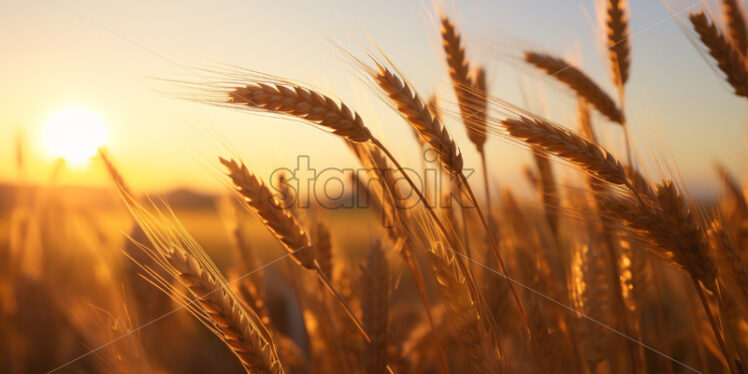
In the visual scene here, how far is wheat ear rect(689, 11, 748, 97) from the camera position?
4.96ft

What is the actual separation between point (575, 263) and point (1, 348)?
253 centimetres

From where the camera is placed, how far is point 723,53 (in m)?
1.60

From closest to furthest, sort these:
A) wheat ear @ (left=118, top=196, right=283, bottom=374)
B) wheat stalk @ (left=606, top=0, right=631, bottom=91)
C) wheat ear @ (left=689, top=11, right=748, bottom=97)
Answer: wheat ear @ (left=118, top=196, right=283, bottom=374)
wheat ear @ (left=689, top=11, right=748, bottom=97)
wheat stalk @ (left=606, top=0, right=631, bottom=91)

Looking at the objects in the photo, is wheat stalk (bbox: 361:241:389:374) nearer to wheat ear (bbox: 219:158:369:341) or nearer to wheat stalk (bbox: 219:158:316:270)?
wheat ear (bbox: 219:158:369:341)

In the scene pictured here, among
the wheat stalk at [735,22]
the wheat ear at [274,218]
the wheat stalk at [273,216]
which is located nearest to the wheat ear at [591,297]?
the wheat ear at [274,218]

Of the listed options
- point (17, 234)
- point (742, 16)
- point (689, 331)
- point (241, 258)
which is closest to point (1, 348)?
point (17, 234)

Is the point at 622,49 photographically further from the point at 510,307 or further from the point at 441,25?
the point at 510,307

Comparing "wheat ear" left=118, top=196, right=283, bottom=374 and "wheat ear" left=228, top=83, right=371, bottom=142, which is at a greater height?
"wheat ear" left=228, top=83, right=371, bottom=142

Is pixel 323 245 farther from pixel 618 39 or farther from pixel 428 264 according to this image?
pixel 618 39

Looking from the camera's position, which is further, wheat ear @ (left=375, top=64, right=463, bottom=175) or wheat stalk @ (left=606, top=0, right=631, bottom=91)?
wheat stalk @ (left=606, top=0, right=631, bottom=91)

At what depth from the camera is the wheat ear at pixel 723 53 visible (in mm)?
1511

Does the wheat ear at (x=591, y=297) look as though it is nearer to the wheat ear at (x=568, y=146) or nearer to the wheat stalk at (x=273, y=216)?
the wheat ear at (x=568, y=146)

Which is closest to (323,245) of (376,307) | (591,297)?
(376,307)

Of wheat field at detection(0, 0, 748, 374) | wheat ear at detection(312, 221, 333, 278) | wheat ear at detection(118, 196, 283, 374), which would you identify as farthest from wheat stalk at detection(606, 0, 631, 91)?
wheat ear at detection(118, 196, 283, 374)
